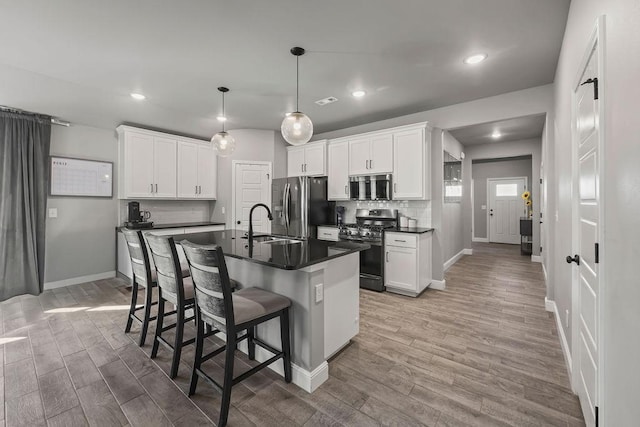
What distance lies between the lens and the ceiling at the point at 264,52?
207 centimetres

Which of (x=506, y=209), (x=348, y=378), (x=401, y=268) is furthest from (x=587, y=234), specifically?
(x=506, y=209)

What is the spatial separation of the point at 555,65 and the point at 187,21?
3507 mm

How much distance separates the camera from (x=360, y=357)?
229 cm

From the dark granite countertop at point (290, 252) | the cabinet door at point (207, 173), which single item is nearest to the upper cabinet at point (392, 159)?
the dark granite countertop at point (290, 252)

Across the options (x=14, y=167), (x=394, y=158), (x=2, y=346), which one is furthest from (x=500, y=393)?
(x=14, y=167)

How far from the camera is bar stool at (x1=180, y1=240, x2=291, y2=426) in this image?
1594mm

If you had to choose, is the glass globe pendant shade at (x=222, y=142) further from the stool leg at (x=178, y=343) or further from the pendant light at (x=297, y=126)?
the stool leg at (x=178, y=343)

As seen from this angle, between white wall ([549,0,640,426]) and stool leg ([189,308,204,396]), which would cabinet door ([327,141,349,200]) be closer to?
stool leg ([189,308,204,396])

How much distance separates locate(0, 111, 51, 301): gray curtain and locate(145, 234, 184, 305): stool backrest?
3069mm

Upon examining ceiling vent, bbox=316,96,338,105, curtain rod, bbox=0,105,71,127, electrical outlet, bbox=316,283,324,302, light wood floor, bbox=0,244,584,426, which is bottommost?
light wood floor, bbox=0,244,584,426

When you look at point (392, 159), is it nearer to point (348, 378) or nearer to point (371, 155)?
point (371, 155)

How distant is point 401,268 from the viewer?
3859 mm

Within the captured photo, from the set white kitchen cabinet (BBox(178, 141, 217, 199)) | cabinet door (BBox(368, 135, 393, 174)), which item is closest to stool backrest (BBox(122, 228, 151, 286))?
white kitchen cabinet (BBox(178, 141, 217, 199))

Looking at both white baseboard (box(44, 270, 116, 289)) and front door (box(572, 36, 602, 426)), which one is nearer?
front door (box(572, 36, 602, 426))
